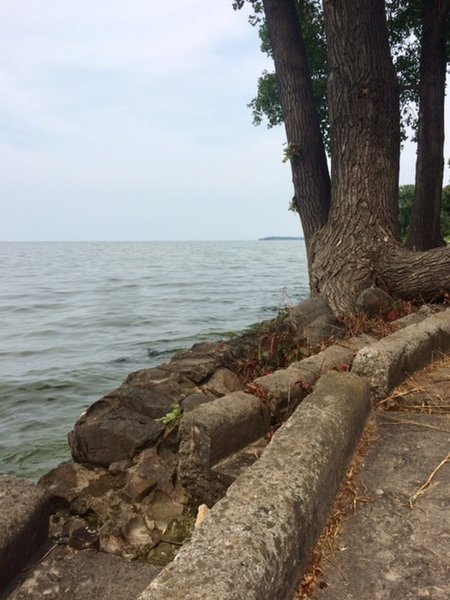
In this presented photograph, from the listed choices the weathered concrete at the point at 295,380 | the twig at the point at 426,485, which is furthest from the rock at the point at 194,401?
the twig at the point at 426,485

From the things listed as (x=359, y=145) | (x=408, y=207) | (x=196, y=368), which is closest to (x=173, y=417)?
(x=196, y=368)

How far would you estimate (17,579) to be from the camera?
1.98 metres

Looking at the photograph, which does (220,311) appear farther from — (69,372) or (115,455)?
(115,455)

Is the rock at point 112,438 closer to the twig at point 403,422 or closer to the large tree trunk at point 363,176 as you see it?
the twig at point 403,422

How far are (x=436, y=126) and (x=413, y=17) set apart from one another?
2.49 m

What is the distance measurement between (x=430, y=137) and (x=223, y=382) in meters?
7.35

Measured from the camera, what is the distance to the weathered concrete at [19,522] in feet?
6.33

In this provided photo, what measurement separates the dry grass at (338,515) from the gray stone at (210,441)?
0.59m

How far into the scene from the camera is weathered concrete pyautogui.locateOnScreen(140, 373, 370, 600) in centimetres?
136

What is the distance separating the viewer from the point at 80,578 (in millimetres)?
2043

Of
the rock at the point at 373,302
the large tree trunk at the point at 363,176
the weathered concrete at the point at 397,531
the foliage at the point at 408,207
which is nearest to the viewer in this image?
the weathered concrete at the point at 397,531

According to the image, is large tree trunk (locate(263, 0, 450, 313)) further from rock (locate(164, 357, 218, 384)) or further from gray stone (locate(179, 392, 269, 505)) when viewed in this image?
gray stone (locate(179, 392, 269, 505))

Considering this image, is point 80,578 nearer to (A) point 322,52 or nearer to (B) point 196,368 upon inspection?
(B) point 196,368

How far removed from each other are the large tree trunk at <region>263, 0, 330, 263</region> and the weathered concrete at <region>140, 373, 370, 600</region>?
5781 mm
